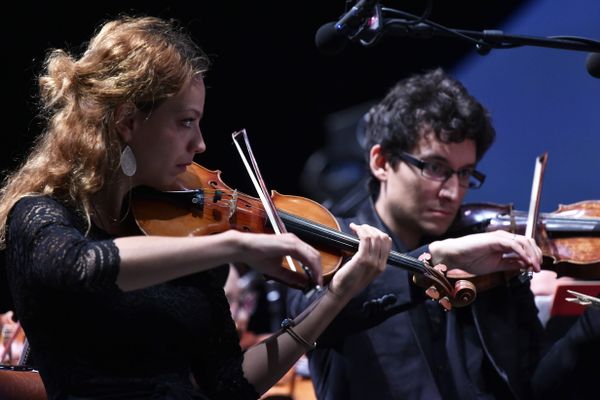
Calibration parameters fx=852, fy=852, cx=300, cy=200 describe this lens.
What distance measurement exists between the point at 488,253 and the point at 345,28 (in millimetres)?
628

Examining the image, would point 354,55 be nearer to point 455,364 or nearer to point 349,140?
A: point 349,140

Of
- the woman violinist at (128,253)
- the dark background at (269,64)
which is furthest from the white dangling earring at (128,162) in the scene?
the dark background at (269,64)

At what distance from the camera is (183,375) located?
179cm

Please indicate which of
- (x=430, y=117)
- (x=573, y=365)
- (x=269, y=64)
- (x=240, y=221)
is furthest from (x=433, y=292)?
(x=269, y=64)

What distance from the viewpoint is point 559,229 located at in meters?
2.39

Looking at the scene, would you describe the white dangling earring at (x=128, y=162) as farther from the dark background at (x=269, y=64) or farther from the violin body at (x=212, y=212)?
the dark background at (x=269, y=64)

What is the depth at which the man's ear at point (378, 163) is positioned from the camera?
8.73 feet

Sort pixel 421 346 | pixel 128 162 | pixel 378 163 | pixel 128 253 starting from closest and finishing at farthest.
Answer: pixel 128 253 < pixel 128 162 < pixel 421 346 < pixel 378 163

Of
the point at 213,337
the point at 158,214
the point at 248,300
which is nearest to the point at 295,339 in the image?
the point at 213,337

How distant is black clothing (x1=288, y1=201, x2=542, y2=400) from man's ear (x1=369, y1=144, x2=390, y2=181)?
0.66ft

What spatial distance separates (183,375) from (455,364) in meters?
0.91

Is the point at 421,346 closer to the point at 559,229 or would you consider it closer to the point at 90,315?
the point at 559,229

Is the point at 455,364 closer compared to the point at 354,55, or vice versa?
the point at 455,364

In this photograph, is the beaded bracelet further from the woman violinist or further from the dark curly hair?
the dark curly hair
